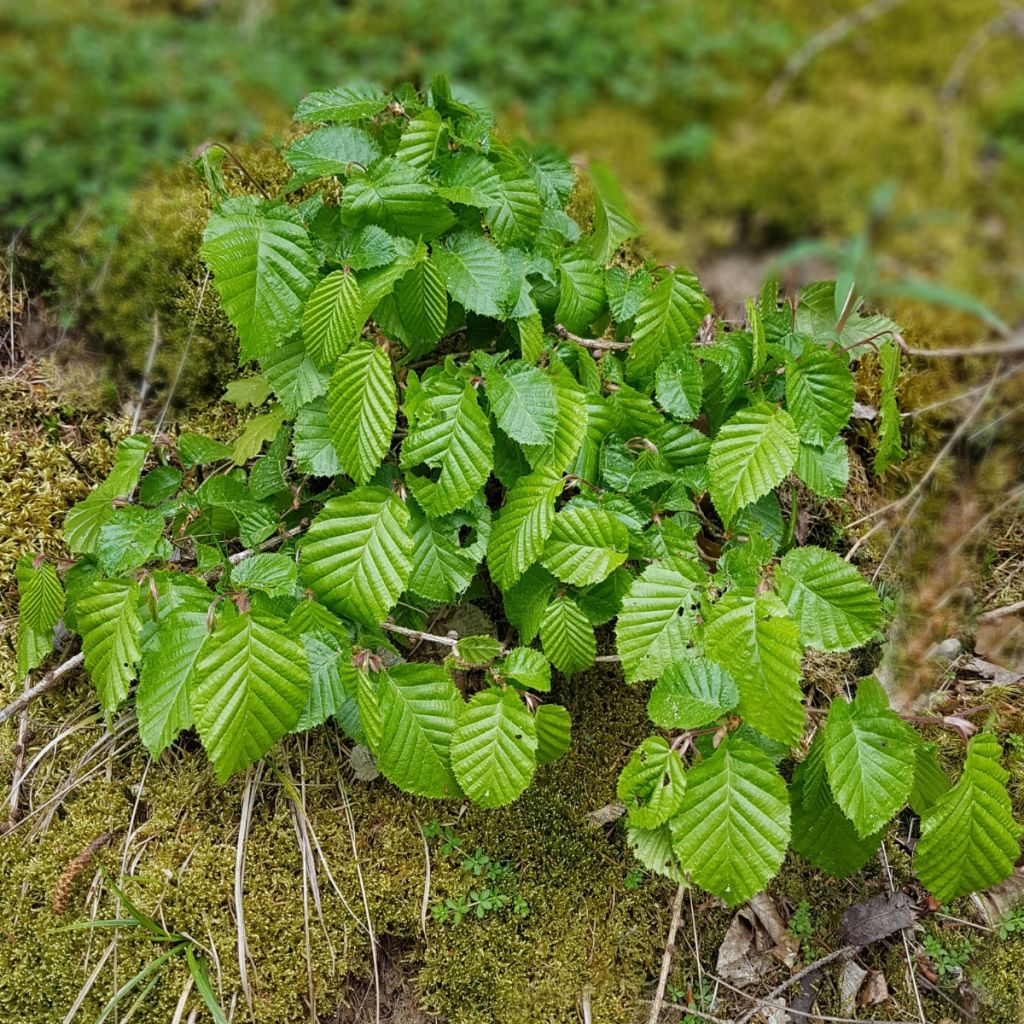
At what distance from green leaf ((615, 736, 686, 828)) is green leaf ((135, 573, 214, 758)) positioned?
28.9 inches

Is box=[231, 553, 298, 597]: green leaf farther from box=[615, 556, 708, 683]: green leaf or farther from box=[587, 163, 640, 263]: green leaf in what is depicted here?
box=[587, 163, 640, 263]: green leaf

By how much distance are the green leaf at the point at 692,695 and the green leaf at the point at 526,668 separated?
19 cm

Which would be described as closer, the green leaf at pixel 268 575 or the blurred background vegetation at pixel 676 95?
the green leaf at pixel 268 575

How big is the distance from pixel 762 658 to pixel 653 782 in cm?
28

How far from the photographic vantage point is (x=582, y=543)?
144 cm

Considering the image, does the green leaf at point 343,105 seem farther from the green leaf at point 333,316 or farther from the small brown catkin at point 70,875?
the small brown catkin at point 70,875

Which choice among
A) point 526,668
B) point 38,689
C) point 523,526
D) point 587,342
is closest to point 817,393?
point 587,342

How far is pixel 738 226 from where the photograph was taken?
3471 millimetres

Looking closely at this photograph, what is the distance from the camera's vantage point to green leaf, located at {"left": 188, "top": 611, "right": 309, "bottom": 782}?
1300mm

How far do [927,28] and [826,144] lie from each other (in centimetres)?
88

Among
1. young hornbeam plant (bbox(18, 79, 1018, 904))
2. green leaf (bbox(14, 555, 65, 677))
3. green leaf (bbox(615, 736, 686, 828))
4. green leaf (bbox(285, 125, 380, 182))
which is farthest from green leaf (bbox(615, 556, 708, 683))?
green leaf (bbox(14, 555, 65, 677))

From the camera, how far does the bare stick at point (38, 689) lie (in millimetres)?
1704

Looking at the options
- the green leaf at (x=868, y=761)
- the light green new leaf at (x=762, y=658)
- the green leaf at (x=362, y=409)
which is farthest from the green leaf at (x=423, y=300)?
the green leaf at (x=868, y=761)

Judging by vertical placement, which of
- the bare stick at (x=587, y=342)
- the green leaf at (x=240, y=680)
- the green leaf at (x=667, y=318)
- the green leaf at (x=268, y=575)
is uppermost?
the green leaf at (x=667, y=318)
